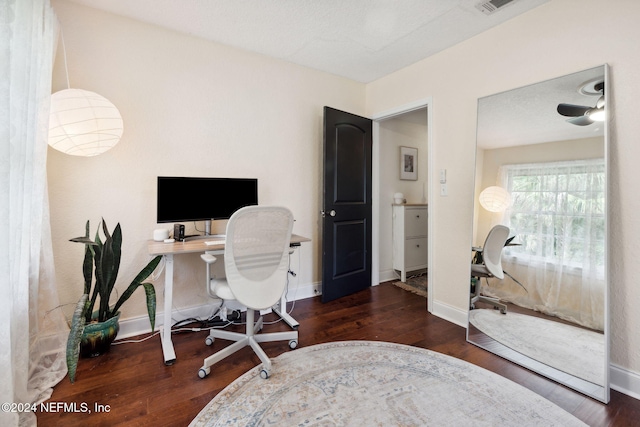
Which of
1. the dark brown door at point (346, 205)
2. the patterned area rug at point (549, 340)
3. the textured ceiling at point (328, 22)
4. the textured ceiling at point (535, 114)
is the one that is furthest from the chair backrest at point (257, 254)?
the textured ceiling at point (535, 114)

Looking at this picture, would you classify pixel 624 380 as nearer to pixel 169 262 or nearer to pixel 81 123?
pixel 169 262

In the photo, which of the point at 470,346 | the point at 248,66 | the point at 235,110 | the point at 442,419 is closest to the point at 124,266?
the point at 235,110

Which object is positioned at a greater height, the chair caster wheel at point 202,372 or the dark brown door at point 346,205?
the dark brown door at point 346,205

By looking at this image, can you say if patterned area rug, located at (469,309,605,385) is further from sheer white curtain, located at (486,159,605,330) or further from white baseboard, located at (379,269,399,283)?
white baseboard, located at (379,269,399,283)

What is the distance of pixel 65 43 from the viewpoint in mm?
2037

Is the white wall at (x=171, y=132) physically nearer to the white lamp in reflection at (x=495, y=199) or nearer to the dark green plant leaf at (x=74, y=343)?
the dark green plant leaf at (x=74, y=343)

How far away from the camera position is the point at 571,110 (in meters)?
1.90

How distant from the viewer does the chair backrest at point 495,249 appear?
2203 millimetres

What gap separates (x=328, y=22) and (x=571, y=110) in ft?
6.08

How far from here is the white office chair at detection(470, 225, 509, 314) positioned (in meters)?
2.21

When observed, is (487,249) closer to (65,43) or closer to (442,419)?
(442,419)

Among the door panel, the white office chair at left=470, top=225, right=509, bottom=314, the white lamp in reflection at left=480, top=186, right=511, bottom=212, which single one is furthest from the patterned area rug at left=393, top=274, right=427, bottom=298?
the white lamp in reflection at left=480, top=186, right=511, bottom=212

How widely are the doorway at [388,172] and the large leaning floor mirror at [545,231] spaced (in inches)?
52.6

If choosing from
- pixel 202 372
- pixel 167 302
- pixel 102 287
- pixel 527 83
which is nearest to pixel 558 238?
pixel 527 83
